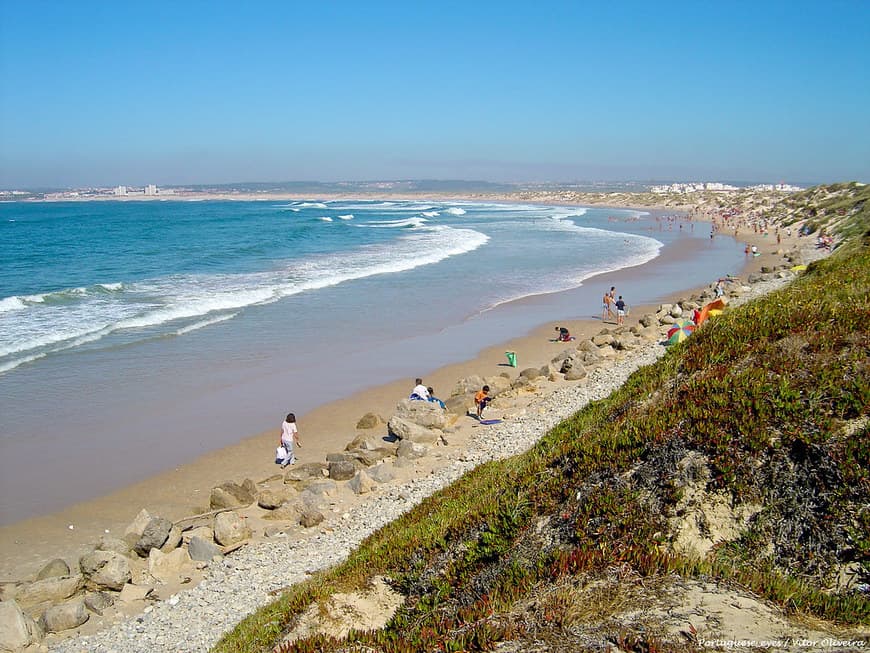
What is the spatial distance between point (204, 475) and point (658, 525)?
30.7 feet

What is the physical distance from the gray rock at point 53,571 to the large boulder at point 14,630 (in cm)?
122

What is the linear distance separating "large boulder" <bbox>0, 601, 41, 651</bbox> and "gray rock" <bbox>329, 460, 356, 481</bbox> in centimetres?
507

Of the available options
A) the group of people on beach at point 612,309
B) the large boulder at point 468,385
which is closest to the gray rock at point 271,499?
the large boulder at point 468,385

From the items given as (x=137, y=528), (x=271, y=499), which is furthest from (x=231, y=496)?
(x=137, y=528)

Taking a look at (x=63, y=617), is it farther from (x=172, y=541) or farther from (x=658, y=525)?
(x=658, y=525)

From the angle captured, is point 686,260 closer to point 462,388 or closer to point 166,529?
point 462,388

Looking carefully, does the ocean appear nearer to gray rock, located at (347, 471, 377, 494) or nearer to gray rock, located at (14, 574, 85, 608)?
gray rock, located at (14, 574, 85, 608)

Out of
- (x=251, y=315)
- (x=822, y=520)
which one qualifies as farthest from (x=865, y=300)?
(x=251, y=315)

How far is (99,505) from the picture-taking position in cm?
1108

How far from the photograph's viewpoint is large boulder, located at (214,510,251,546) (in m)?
9.52

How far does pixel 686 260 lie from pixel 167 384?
33130 millimetres

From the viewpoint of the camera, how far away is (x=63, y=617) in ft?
25.5

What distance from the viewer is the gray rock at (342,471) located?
1155cm

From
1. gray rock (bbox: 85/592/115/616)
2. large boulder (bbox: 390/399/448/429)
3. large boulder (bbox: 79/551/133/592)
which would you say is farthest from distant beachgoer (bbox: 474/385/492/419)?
gray rock (bbox: 85/592/115/616)
